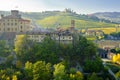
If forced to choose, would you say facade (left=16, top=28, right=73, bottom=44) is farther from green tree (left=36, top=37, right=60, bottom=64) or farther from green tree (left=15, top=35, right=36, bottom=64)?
green tree (left=15, top=35, right=36, bottom=64)

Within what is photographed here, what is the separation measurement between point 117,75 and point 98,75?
20.0 feet

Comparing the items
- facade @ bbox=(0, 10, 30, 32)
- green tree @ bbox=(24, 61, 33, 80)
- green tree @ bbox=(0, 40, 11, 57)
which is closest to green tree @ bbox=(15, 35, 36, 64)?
green tree @ bbox=(0, 40, 11, 57)

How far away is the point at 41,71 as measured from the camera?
218 ft

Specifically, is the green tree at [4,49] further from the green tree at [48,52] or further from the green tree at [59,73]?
the green tree at [59,73]

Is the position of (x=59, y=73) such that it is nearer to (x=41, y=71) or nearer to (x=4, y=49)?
(x=41, y=71)

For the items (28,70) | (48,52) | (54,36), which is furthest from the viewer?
(54,36)

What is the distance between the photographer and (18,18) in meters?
98.4

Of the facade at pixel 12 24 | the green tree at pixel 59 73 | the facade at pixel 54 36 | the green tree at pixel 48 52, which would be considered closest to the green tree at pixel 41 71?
the green tree at pixel 59 73

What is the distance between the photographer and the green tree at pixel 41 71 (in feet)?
214

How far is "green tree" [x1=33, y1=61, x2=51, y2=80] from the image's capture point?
65.2 m

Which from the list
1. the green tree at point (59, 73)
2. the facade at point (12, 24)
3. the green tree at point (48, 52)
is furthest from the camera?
the facade at point (12, 24)

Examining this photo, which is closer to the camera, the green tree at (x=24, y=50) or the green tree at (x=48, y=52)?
the green tree at (x=48, y=52)

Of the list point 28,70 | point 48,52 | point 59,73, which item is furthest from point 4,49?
point 59,73

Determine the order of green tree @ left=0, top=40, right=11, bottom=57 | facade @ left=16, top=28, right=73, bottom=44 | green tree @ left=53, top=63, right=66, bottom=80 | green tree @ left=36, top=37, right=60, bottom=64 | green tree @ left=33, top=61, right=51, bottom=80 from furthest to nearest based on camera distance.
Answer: facade @ left=16, top=28, right=73, bottom=44, green tree @ left=0, top=40, right=11, bottom=57, green tree @ left=36, top=37, right=60, bottom=64, green tree @ left=33, top=61, right=51, bottom=80, green tree @ left=53, top=63, right=66, bottom=80
